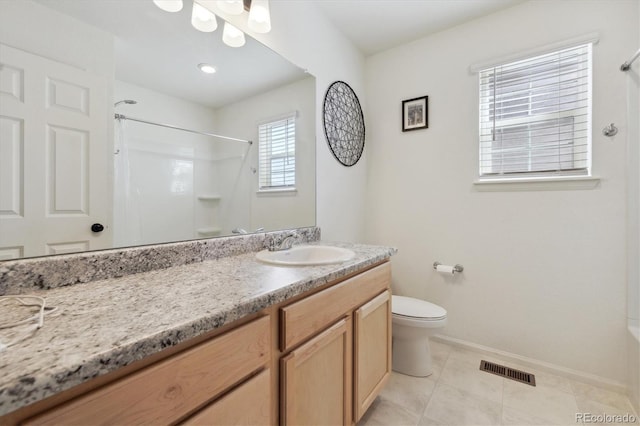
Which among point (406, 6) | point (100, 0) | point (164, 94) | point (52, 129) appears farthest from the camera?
point (406, 6)

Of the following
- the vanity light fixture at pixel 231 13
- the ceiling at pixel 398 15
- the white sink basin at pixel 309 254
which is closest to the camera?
the vanity light fixture at pixel 231 13

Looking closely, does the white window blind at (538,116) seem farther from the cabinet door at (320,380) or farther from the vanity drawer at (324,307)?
the cabinet door at (320,380)

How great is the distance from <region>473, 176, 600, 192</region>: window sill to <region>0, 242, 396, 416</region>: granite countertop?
1445mm

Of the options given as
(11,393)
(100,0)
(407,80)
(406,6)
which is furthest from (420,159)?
(11,393)

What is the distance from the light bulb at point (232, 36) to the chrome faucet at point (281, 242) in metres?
1.03

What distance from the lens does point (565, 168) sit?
1.69m

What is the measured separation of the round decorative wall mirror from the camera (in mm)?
1975

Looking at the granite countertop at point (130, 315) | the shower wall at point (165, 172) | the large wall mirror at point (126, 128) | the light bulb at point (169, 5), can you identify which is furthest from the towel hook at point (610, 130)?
the light bulb at point (169, 5)

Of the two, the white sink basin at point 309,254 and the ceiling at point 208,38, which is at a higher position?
the ceiling at point 208,38

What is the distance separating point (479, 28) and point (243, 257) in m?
2.29

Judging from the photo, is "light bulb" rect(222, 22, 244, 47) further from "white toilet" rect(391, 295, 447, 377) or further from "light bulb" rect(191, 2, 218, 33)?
"white toilet" rect(391, 295, 447, 377)

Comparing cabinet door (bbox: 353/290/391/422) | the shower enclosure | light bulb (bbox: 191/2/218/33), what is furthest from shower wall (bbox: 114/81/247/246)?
cabinet door (bbox: 353/290/391/422)

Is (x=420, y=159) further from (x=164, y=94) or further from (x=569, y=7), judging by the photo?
(x=164, y=94)

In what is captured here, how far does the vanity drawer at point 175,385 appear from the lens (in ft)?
1.42
